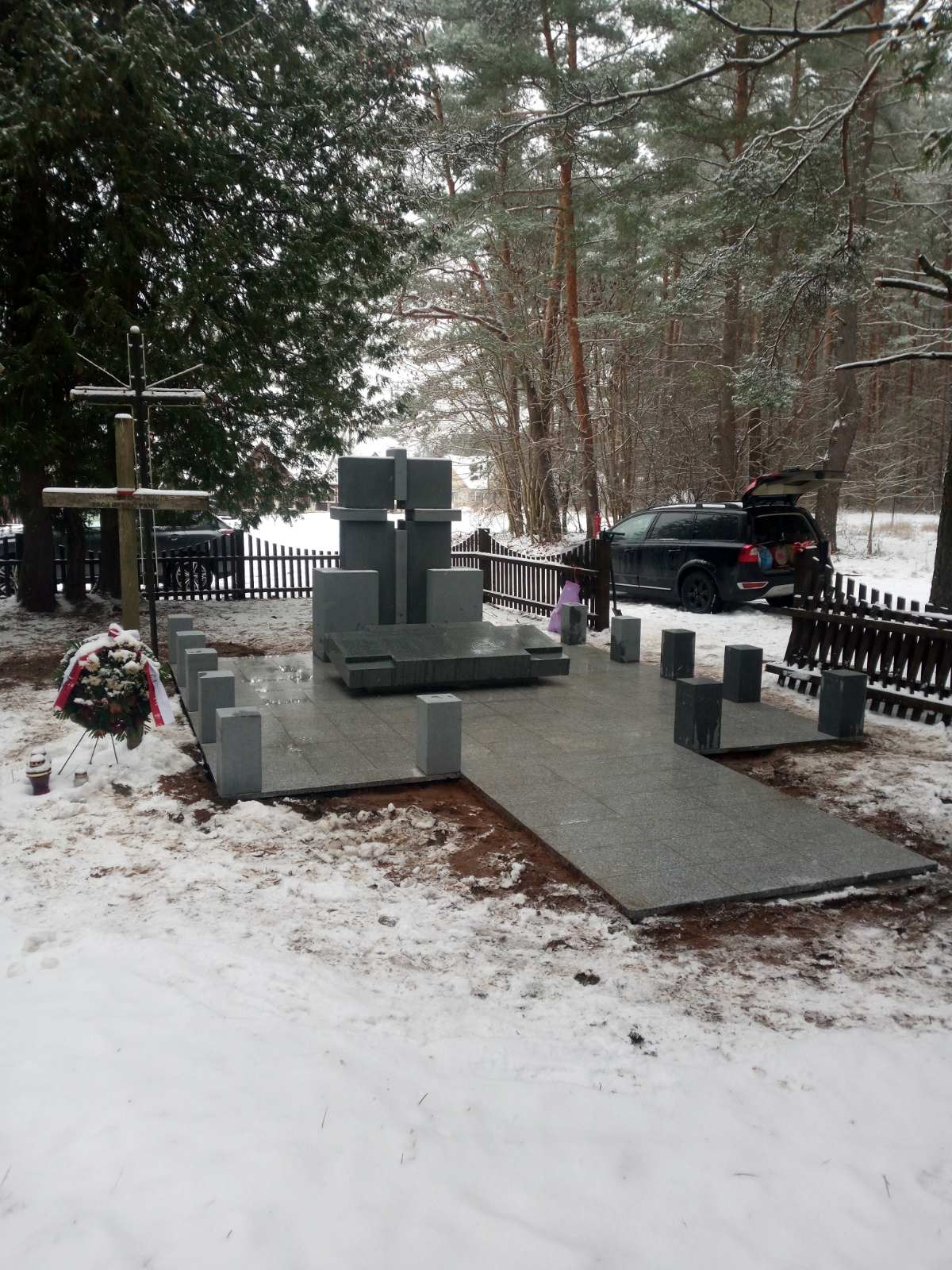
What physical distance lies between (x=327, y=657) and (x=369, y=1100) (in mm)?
7423

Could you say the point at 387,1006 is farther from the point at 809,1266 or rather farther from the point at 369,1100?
the point at 809,1266

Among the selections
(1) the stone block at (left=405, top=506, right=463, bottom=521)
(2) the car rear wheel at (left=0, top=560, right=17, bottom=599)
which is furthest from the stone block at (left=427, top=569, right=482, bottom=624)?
(2) the car rear wheel at (left=0, top=560, right=17, bottom=599)

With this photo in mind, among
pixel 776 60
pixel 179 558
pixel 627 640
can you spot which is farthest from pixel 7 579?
pixel 776 60

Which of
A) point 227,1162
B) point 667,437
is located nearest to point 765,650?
point 227,1162

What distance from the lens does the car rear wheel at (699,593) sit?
46.1 feet

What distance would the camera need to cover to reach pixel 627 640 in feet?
33.9

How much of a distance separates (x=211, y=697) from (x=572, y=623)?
5.75m

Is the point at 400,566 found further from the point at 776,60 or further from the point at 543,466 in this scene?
the point at 543,466

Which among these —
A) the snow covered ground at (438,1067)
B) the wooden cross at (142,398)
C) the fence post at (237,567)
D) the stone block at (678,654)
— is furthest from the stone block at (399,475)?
the fence post at (237,567)

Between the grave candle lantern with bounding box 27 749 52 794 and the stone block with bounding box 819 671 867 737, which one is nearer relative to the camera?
the grave candle lantern with bounding box 27 749 52 794

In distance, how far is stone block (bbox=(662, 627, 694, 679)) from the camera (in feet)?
30.6

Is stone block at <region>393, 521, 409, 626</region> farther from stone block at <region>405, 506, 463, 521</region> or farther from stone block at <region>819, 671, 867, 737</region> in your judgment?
stone block at <region>819, 671, 867, 737</region>

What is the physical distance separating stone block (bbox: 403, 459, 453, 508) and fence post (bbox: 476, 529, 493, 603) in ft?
15.2

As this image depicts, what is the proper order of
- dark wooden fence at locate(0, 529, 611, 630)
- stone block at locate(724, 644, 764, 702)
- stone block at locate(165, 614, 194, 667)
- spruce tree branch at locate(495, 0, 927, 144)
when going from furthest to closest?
1. dark wooden fence at locate(0, 529, 611, 630)
2. stone block at locate(165, 614, 194, 667)
3. stone block at locate(724, 644, 764, 702)
4. spruce tree branch at locate(495, 0, 927, 144)
